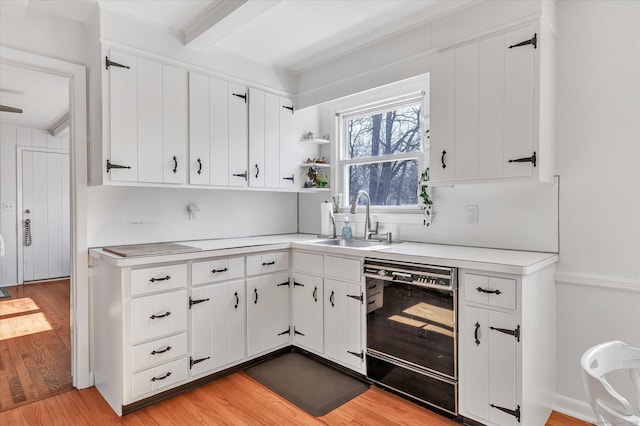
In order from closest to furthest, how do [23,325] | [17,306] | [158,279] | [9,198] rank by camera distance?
1. [158,279]
2. [23,325]
3. [17,306]
4. [9,198]

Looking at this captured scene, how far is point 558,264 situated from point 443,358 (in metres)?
0.93

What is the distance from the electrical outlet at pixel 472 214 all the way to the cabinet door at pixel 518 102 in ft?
1.58

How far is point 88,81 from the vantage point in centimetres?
264

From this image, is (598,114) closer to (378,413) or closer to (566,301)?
(566,301)

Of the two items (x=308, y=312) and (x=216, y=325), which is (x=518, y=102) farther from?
(x=216, y=325)

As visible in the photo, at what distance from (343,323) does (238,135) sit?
1.75 m

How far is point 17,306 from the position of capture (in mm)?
4641

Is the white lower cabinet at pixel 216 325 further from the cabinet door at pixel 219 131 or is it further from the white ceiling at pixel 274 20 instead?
the white ceiling at pixel 274 20

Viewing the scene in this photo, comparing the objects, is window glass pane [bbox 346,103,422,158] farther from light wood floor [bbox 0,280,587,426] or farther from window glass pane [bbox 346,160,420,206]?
light wood floor [bbox 0,280,587,426]

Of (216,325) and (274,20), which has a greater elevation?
(274,20)

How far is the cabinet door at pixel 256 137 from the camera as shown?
3.27 meters

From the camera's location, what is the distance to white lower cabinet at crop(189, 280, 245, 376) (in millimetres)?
2570

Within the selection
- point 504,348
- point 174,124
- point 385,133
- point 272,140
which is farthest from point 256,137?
point 504,348

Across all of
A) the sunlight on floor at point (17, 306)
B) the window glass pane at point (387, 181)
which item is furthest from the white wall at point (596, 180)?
the sunlight on floor at point (17, 306)
